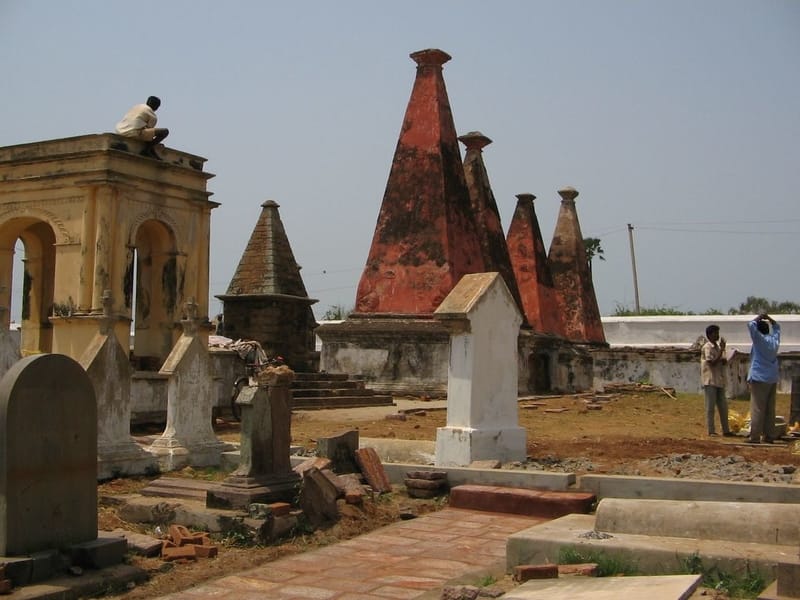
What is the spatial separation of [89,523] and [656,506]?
143 inches

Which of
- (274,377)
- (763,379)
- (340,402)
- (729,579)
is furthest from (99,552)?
(340,402)

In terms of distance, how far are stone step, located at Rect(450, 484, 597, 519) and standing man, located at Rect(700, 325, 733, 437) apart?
5456 millimetres

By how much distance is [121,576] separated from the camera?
5676 mm

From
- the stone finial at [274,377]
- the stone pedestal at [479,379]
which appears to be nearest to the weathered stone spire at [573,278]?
the stone pedestal at [479,379]

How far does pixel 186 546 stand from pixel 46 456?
4.08ft

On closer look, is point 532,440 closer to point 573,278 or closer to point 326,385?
point 326,385

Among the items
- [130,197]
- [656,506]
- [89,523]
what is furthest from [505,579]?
[130,197]

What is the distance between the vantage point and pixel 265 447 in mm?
7707

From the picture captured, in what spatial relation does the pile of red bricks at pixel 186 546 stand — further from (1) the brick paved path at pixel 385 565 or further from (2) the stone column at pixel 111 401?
(2) the stone column at pixel 111 401

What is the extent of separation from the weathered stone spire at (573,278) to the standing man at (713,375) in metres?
17.1

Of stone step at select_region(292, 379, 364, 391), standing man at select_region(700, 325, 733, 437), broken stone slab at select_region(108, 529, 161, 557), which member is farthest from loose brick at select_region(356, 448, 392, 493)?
stone step at select_region(292, 379, 364, 391)

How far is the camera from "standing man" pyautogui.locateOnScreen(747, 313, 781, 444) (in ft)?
38.1

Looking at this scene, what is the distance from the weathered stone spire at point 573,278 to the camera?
3066cm

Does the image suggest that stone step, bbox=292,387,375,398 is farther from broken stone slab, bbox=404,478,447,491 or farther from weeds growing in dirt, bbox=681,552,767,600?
weeds growing in dirt, bbox=681,552,767,600
